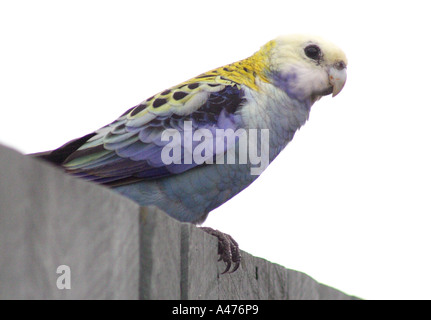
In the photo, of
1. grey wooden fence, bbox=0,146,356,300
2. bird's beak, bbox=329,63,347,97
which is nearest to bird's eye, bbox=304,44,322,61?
bird's beak, bbox=329,63,347,97

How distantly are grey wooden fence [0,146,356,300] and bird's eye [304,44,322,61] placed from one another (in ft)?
10.4

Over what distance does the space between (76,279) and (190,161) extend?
2777 millimetres

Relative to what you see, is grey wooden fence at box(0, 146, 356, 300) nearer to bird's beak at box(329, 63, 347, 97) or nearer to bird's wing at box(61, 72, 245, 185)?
bird's wing at box(61, 72, 245, 185)

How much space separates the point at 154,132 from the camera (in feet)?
15.0

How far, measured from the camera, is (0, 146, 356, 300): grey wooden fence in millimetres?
1315

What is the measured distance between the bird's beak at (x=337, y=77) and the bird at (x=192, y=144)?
12.6 inches

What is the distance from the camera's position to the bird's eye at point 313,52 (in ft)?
17.4

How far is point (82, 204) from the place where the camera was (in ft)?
5.08

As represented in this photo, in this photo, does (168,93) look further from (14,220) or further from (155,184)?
(14,220)

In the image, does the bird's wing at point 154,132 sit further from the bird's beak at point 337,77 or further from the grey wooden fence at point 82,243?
the grey wooden fence at point 82,243

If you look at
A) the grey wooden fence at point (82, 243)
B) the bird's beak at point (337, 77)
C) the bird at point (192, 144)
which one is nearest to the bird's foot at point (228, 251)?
the grey wooden fence at point (82, 243)
